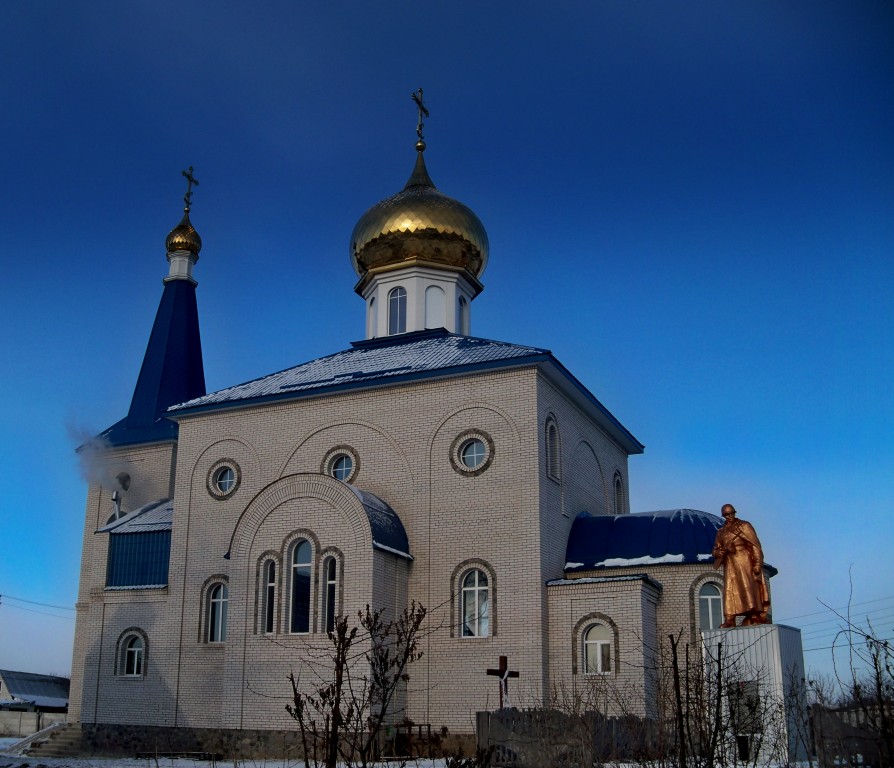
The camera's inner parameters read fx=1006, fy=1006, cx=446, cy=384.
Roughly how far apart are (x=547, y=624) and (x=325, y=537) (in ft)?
11.5

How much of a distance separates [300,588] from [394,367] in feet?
13.2

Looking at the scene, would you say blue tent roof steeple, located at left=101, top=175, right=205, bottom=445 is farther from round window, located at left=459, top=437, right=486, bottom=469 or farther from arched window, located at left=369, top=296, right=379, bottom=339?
round window, located at left=459, top=437, right=486, bottom=469

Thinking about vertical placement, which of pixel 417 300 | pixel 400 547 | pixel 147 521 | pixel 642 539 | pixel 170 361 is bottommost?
pixel 400 547

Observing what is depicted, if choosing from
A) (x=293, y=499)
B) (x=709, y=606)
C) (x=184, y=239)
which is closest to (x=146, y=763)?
(x=293, y=499)

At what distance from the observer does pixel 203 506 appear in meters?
17.3

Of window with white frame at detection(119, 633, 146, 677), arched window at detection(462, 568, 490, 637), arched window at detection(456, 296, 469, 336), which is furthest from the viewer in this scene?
arched window at detection(456, 296, 469, 336)

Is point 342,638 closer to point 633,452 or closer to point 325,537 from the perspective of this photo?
point 325,537

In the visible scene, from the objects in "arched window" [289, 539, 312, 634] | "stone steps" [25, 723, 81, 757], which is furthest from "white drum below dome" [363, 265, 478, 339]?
"stone steps" [25, 723, 81, 757]

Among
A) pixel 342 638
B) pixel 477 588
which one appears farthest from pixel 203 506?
pixel 342 638

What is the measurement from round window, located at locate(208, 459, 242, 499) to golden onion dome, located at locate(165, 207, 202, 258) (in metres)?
8.43

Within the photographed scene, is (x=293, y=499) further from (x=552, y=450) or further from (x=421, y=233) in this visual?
(x=421, y=233)

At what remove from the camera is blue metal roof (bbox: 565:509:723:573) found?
15.3 meters

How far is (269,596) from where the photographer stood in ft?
49.7

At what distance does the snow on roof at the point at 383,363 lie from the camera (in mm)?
16000
